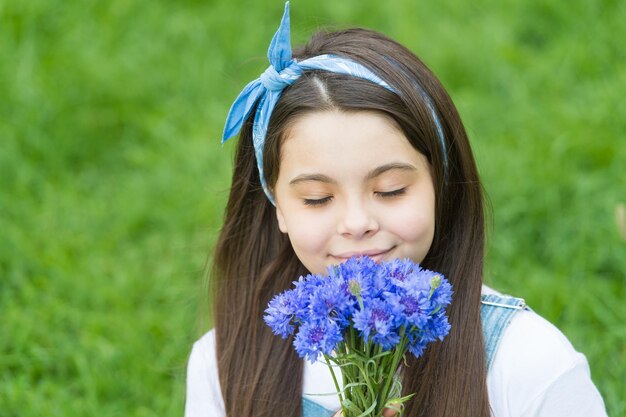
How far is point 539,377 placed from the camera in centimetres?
219

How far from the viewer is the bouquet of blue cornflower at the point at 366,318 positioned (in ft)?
5.56

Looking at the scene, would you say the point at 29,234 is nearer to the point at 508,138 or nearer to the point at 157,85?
the point at 157,85

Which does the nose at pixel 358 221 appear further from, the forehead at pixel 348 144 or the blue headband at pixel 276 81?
the blue headband at pixel 276 81

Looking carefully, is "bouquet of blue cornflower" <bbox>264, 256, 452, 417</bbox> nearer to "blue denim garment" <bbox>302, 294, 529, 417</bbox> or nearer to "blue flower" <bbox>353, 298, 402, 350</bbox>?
"blue flower" <bbox>353, 298, 402, 350</bbox>

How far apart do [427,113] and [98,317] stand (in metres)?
1.85

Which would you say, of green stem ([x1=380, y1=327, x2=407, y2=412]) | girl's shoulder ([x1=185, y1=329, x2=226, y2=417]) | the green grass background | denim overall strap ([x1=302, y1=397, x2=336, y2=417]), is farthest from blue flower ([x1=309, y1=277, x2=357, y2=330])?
the green grass background

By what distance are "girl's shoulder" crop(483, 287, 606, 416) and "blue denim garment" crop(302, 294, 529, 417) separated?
0.05 feet

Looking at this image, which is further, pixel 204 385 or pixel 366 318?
pixel 204 385

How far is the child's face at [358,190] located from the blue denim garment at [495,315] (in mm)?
243

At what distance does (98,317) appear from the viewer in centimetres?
365

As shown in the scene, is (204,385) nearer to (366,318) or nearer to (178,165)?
(366,318)

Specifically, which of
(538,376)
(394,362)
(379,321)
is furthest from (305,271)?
(379,321)

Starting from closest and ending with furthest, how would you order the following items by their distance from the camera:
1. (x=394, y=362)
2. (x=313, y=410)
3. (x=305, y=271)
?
(x=394, y=362) → (x=313, y=410) → (x=305, y=271)

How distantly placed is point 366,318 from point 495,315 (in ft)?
2.40
